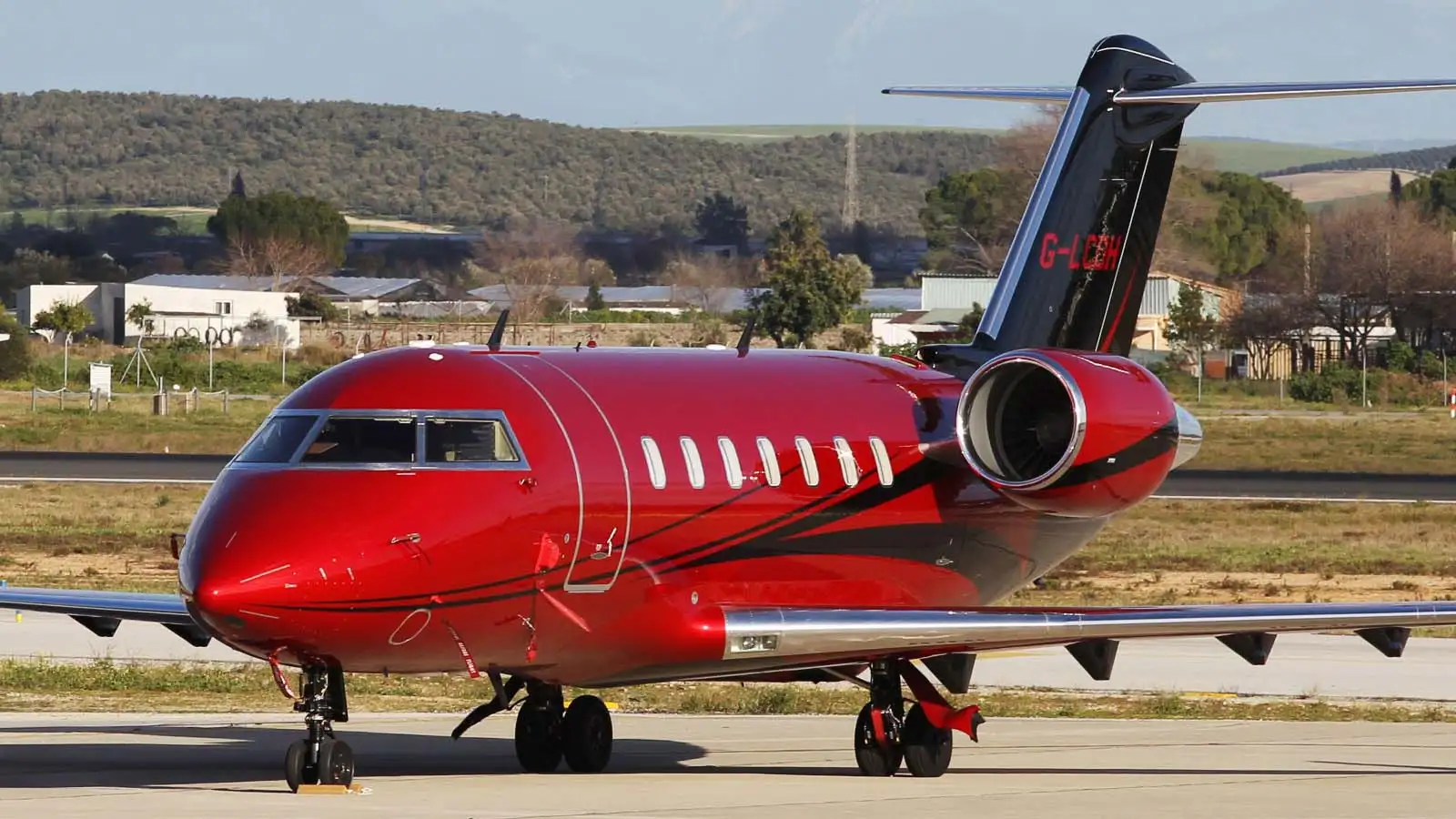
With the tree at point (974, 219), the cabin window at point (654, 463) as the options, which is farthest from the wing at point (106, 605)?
the tree at point (974, 219)

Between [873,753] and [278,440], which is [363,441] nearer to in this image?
[278,440]

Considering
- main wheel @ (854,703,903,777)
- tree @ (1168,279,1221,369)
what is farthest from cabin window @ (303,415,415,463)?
tree @ (1168,279,1221,369)

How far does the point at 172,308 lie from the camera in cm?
12025

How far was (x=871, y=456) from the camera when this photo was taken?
61.8 ft

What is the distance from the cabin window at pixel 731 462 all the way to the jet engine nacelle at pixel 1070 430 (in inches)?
87.8

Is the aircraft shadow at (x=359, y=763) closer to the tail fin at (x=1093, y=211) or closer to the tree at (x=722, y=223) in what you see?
the tail fin at (x=1093, y=211)

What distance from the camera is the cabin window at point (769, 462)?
18094 millimetres

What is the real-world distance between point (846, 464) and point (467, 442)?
383cm

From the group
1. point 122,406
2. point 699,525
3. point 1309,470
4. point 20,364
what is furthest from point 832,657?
point 20,364

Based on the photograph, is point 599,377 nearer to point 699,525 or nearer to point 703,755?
point 699,525

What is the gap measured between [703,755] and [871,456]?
3251 mm

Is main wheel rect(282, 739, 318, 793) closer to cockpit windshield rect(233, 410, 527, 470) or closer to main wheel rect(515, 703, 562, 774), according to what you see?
cockpit windshield rect(233, 410, 527, 470)

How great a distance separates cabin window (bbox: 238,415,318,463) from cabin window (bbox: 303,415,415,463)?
0.13 meters

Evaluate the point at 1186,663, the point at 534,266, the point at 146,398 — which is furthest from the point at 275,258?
the point at 1186,663
